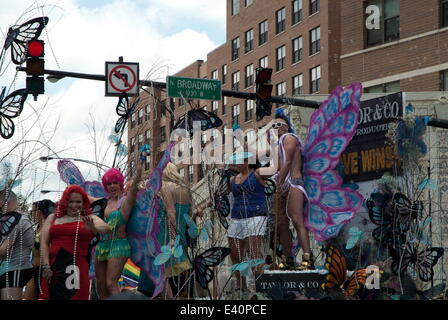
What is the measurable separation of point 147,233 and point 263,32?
50.6 m

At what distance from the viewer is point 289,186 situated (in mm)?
10375

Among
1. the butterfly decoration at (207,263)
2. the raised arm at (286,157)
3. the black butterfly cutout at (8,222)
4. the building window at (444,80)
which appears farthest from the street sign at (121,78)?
the building window at (444,80)

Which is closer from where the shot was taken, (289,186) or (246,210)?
(246,210)

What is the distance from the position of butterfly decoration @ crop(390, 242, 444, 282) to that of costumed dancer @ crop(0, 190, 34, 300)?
134 inches

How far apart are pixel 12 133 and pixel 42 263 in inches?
48.9

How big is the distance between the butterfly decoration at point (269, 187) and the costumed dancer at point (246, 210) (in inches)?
1.3

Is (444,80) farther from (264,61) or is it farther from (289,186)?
(264,61)

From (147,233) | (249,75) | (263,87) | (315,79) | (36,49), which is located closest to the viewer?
(147,233)

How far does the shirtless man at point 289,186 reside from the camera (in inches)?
403

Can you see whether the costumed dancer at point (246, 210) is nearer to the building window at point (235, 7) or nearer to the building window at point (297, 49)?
the building window at point (297, 49)

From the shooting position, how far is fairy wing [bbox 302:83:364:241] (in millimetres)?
10273

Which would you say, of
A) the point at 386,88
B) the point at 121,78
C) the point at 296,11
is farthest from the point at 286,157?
the point at 296,11

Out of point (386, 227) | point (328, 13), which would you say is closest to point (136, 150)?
point (386, 227)

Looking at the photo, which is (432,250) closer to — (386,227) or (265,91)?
(386,227)
